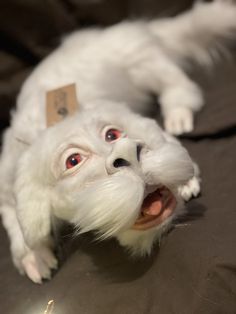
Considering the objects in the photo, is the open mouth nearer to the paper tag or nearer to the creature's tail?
the paper tag

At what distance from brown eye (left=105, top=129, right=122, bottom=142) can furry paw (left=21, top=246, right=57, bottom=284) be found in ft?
1.07

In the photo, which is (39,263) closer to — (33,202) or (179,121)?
(33,202)

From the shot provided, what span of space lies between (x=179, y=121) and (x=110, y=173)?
1.89 ft

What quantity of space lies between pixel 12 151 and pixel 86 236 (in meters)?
0.37

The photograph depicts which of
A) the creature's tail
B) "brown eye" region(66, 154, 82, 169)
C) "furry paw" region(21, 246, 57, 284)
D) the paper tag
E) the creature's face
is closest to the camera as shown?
the creature's face

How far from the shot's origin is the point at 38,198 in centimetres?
97

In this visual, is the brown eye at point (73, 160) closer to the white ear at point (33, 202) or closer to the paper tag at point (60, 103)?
the white ear at point (33, 202)

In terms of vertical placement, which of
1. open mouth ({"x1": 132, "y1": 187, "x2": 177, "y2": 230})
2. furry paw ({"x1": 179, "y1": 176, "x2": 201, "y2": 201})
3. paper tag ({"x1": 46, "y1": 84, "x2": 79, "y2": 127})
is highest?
paper tag ({"x1": 46, "y1": 84, "x2": 79, "y2": 127})

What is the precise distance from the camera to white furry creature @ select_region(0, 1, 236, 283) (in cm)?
83

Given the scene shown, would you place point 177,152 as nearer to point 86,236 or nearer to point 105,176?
point 105,176

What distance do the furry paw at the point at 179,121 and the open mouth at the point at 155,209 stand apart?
1.49 ft

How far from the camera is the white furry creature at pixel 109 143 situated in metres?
0.83

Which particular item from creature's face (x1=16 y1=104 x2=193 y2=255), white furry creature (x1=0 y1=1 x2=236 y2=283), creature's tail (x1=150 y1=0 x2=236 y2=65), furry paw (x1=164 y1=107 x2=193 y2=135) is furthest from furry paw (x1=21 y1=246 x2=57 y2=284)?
creature's tail (x1=150 y1=0 x2=236 y2=65)

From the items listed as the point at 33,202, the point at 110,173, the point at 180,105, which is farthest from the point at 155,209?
the point at 180,105
